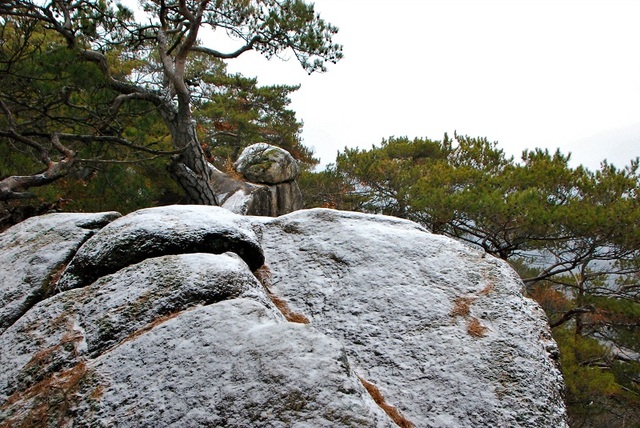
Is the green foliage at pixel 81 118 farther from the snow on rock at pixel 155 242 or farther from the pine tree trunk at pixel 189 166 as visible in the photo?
the snow on rock at pixel 155 242

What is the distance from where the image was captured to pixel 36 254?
3.43 m

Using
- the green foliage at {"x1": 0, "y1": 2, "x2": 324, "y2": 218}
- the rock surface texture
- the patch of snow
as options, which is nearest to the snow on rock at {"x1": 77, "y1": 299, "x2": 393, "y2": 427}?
the rock surface texture

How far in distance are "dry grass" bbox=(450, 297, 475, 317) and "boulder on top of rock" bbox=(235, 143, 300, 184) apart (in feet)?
34.9

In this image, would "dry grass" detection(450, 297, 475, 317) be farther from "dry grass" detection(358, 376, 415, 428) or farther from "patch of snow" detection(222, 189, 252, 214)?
"patch of snow" detection(222, 189, 252, 214)

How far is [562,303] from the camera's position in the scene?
1310 centimetres

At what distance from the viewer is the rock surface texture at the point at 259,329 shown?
1.94 m

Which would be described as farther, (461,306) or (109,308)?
(461,306)

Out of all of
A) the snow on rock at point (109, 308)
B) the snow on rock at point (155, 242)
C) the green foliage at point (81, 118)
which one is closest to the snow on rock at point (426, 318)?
the snow on rock at point (155, 242)

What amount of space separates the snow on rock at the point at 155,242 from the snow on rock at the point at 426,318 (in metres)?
0.45

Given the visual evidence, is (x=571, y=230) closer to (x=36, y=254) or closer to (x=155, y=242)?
(x=155, y=242)

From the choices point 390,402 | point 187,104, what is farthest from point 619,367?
point 187,104

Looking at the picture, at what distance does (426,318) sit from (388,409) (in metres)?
0.74

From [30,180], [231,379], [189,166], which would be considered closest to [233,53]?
[189,166]

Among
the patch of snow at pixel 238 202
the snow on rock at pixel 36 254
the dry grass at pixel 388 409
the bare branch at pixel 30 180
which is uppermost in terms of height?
the bare branch at pixel 30 180
